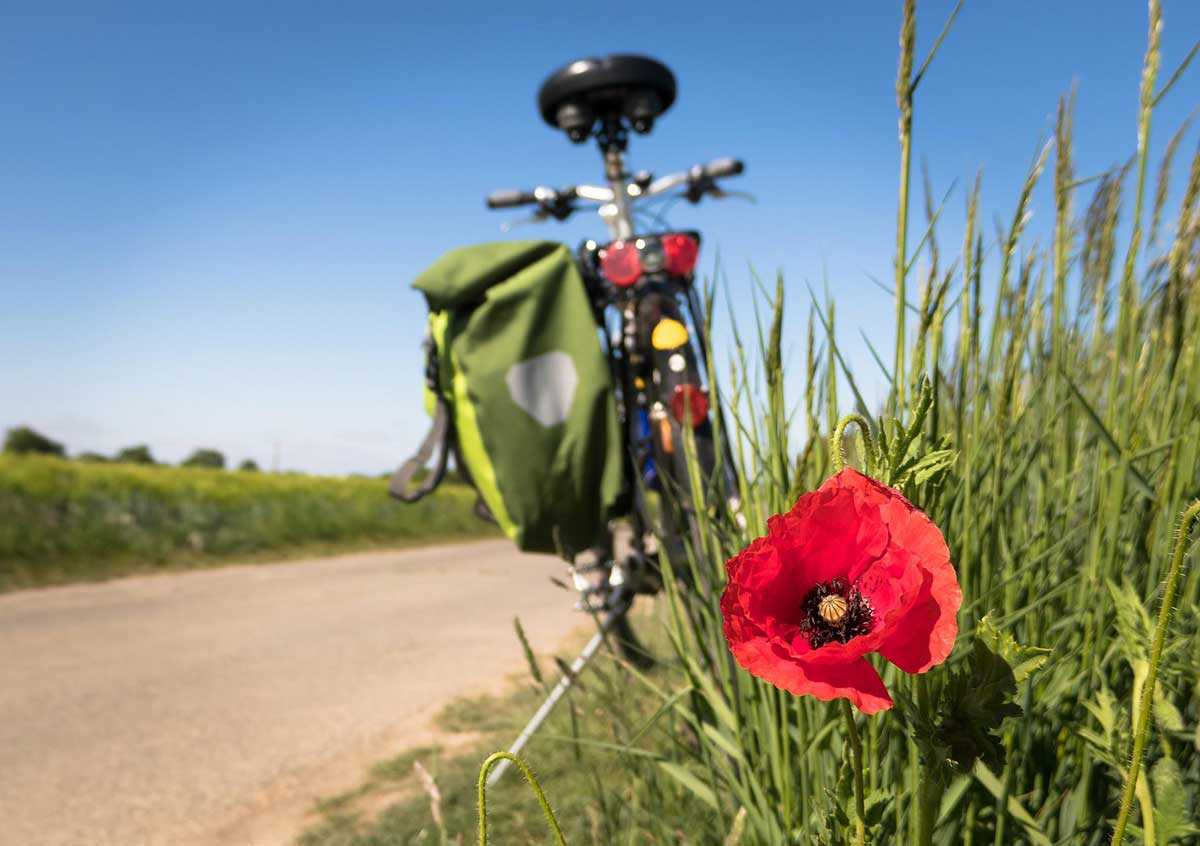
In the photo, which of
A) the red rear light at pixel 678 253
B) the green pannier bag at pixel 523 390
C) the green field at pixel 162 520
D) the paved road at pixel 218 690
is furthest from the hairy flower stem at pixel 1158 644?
the green field at pixel 162 520

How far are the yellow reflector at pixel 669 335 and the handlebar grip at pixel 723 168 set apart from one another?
0.89m

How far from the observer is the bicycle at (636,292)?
2227 mm

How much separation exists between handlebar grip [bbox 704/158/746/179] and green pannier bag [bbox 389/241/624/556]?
3.03 feet

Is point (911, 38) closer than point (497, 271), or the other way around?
point (911, 38)

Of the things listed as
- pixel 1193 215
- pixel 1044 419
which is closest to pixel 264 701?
pixel 1044 419

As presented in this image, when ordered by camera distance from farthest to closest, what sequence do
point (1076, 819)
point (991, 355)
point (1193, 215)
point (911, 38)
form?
point (991, 355)
point (1193, 215)
point (1076, 819)
point (911, 38)

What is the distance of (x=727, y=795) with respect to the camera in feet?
4.01

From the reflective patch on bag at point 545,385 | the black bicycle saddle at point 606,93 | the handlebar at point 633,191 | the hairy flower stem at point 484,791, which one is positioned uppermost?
the black bicycle saddle at point 606,93

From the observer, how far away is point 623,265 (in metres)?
2.42

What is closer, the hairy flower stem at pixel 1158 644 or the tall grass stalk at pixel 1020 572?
the hairy flower stem at pixel 1158 644

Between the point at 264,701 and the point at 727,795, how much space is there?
2.75m

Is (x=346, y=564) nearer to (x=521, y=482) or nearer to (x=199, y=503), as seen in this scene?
(x=199, y=503)

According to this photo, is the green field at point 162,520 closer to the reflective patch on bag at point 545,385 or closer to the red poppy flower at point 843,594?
the reflective patch on bag at point 545,385

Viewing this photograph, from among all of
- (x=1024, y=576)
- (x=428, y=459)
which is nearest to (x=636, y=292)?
(x=428, y=459)
